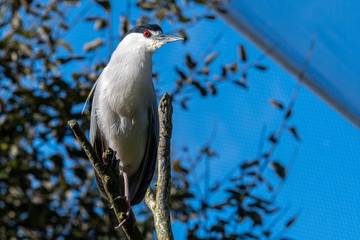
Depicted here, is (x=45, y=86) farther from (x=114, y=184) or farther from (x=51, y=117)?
(x=114, y=184)

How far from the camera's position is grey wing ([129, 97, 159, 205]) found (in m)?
2.21

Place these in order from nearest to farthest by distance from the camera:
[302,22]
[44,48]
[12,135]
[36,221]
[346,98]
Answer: [36,221]
[12,135]
[44,48]
[302,22]
[346,98]

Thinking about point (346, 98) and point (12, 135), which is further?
point (346, 98)

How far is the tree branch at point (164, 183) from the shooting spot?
1.78m

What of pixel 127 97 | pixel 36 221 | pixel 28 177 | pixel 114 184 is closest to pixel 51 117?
pixel 28 177

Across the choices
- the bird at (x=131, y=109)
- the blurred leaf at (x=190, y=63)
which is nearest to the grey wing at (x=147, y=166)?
the bird at (x=131, y=109)

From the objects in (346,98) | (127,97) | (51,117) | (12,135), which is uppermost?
(346,98)

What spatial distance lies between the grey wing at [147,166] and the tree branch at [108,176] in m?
0.53

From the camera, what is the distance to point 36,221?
253 cm

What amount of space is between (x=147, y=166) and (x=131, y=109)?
1.18 ft

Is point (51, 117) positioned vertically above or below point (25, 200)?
above

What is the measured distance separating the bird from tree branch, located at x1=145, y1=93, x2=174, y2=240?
0.68ft

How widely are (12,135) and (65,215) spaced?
0.54 m

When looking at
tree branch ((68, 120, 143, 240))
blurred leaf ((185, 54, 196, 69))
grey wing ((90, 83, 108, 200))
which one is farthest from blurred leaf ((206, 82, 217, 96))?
tree branch ((68, 120, 143, 240))
